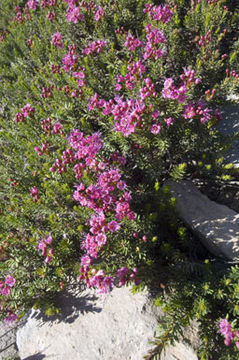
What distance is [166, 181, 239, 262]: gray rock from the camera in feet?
10.7

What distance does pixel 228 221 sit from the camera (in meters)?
3.47

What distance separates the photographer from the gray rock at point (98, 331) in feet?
9.60

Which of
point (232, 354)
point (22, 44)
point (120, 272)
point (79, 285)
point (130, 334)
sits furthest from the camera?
point (22, 44)

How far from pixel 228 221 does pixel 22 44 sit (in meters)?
6.02

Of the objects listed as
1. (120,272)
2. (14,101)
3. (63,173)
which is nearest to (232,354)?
(120,272)

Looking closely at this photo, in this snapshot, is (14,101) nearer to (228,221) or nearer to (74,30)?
(74,30)

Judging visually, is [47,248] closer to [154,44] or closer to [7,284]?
[7,284]

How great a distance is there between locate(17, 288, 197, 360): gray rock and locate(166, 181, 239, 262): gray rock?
40.9 inches

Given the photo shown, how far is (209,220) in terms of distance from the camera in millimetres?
3520

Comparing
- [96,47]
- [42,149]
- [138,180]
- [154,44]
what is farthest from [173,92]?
[96,47]

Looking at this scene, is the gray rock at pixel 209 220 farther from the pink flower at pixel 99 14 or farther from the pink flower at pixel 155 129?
the pink flower at pixel 99 14

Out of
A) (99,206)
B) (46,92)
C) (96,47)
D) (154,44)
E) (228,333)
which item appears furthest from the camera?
(46,92)

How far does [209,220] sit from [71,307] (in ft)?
6.86

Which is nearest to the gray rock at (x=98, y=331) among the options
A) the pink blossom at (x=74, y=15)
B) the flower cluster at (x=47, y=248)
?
the flower cluster at (x=47, y=248)
